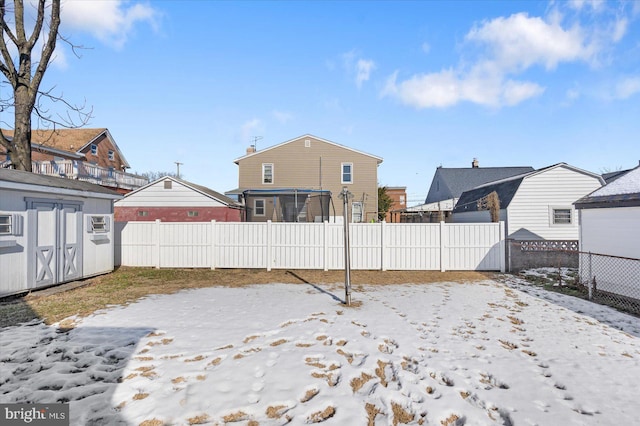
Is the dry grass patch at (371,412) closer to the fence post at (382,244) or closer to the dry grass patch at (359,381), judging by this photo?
the dry grass patch at (359,381)

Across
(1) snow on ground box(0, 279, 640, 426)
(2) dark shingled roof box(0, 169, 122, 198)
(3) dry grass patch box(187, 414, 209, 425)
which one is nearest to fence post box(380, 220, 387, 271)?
(1) snow on ground box(0, 279, 640, 426)

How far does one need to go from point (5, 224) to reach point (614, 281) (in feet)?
45.8

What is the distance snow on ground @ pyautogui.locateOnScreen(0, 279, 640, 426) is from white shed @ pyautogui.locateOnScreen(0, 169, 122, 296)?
262 cm

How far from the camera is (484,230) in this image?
33.4 ft

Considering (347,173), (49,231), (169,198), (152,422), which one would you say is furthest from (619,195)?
(169,198)

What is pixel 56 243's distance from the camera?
303 inches

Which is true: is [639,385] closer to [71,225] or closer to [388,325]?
[388,325]

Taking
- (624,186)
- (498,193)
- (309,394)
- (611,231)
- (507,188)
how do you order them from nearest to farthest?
(309,394), (624,186), (611,231), (507,188), (498,193)

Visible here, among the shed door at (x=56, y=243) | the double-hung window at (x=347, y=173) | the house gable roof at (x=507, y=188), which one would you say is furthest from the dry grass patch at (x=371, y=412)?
the double-hung window at (x=347, y=173)

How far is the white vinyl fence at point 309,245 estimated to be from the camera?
10.2 m

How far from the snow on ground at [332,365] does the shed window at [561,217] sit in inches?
402

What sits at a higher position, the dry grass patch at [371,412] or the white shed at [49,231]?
the white shed at [49,231]

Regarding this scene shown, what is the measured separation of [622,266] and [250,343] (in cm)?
862

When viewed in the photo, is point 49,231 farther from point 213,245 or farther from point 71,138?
point 71,138
